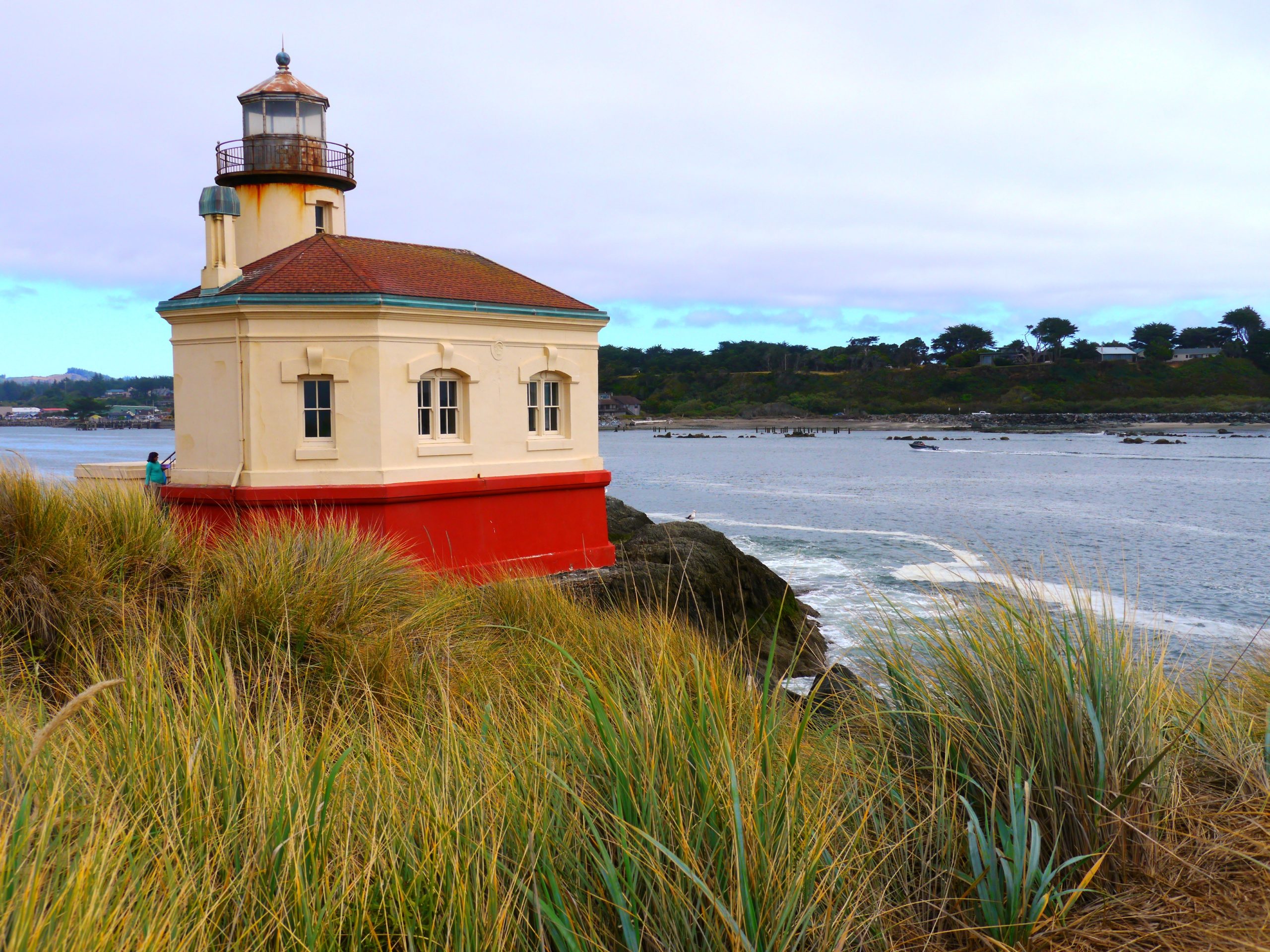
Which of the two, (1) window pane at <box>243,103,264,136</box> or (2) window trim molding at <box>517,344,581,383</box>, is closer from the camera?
(2) window trim molding at <box>517,344,581,383</box>

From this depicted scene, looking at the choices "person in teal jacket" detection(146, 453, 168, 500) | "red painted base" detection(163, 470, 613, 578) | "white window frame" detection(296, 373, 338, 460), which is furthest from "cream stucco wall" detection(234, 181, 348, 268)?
"red painted base" detection(163, 470, 613, 578)

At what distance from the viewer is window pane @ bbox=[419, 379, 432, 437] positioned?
1477cm

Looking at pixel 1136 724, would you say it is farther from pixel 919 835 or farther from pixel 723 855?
pixel 723 855

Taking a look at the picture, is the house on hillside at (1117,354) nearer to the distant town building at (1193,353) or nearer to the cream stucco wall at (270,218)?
the distant town building at (1193,353)

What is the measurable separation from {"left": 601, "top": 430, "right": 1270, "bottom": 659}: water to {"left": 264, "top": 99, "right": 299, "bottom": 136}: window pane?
44.0 ft

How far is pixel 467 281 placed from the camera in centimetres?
1582

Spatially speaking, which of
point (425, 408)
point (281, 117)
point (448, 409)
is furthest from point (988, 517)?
point (281, 117)

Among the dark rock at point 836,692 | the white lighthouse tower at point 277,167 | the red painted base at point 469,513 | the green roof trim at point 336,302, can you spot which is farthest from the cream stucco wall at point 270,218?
the dark rock at point 836,692

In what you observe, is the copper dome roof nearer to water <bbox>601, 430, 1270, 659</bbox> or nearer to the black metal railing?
the black metal railing

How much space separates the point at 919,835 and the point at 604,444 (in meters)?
115

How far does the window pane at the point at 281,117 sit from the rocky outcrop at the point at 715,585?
391 inches

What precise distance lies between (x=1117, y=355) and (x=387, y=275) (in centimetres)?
15348

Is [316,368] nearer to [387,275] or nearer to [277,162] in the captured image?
[387,275]

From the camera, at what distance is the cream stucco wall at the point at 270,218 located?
18266mm
